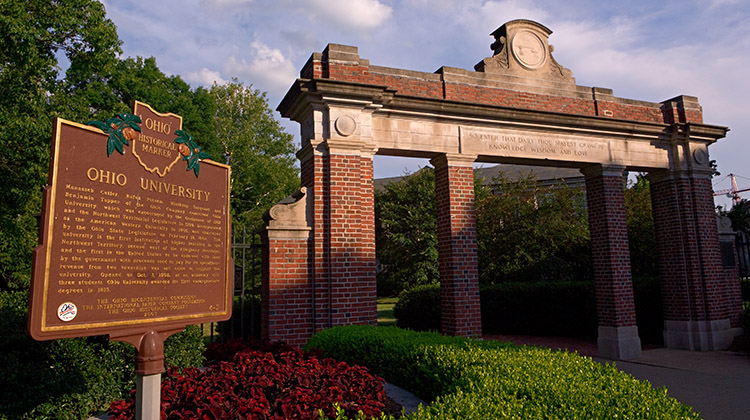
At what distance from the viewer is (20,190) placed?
1059cm

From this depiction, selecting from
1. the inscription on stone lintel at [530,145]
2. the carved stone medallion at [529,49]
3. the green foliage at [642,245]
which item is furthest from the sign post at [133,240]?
the green foliage at [642,245]

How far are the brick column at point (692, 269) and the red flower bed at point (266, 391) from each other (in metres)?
9.42

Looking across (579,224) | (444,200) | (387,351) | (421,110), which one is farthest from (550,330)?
(387,351)

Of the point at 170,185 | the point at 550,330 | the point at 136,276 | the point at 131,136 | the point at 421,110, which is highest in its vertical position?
the point at 421,110

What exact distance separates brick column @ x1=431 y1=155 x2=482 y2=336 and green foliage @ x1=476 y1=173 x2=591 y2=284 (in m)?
9.09

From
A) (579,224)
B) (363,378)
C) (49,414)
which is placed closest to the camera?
(363,378)

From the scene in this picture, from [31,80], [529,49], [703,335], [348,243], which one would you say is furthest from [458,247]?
[31,80]

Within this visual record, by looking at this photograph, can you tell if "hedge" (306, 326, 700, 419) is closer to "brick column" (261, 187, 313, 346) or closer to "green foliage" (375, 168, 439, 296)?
"brick column" (261, 187, 313, 346)

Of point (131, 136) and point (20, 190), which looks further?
point (20, 190)

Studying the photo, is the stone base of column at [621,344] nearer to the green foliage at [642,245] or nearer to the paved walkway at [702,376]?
the paved walkway at [702,376]

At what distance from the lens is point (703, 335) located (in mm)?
10461

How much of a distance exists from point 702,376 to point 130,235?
911 centimetres

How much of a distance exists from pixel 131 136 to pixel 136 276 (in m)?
0.96

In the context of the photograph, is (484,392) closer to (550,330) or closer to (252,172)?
(550,330)
